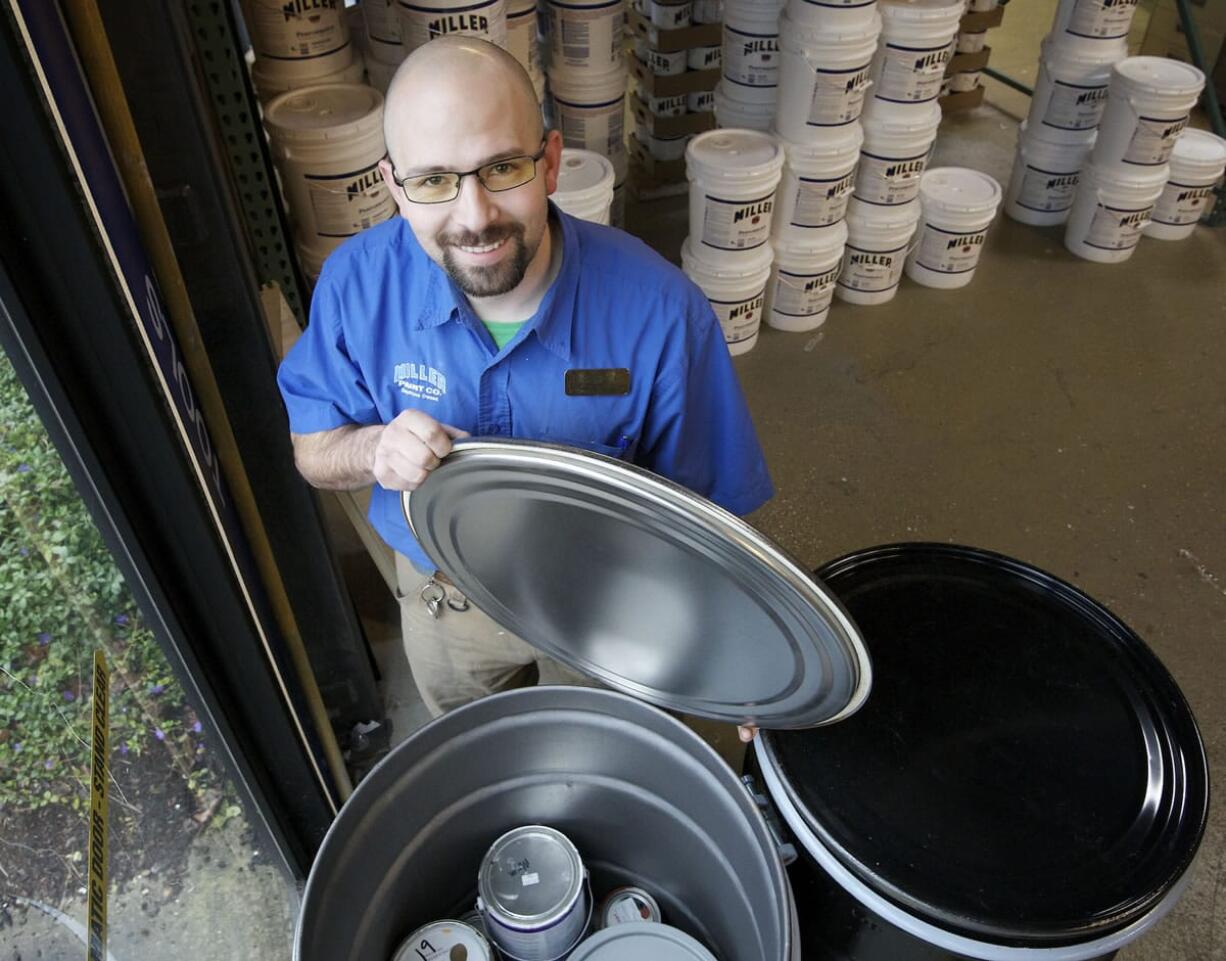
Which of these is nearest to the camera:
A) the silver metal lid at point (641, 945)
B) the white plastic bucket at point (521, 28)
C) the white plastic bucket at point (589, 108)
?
the silver metal lid at point (641, 945)

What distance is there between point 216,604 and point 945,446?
6.50 feet

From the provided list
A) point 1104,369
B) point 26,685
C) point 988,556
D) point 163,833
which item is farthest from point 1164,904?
point 1104,369

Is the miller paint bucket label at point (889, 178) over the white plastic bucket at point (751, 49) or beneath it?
beneath

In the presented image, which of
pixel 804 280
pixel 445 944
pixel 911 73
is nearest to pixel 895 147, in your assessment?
pixel 911 73

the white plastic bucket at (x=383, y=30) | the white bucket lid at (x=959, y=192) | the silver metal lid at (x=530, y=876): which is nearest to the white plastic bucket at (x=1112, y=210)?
the white bucket lid at (x=959, y=192)

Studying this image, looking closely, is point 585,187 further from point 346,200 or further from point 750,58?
point 750,58

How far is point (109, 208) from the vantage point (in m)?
0.86

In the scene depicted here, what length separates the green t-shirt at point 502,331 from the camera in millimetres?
1137

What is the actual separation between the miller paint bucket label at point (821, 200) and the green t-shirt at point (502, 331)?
1.78 m

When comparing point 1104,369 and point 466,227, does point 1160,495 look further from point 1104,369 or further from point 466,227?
point 466,227

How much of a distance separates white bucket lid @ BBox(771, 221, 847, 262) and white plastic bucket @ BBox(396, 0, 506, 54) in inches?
44.5

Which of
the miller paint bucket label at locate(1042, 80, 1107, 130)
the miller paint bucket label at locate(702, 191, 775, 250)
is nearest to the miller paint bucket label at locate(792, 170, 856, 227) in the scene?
the miller paint bucket label at locate(702, 191, 775, 250)

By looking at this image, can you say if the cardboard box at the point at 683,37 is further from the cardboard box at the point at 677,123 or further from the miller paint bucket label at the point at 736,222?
the miller paint bucket label at the point at 736,222

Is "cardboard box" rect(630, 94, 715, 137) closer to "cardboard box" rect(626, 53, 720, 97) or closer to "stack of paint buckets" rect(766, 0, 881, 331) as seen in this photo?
"cardboard box" rect(626, 53, 720, 97)
